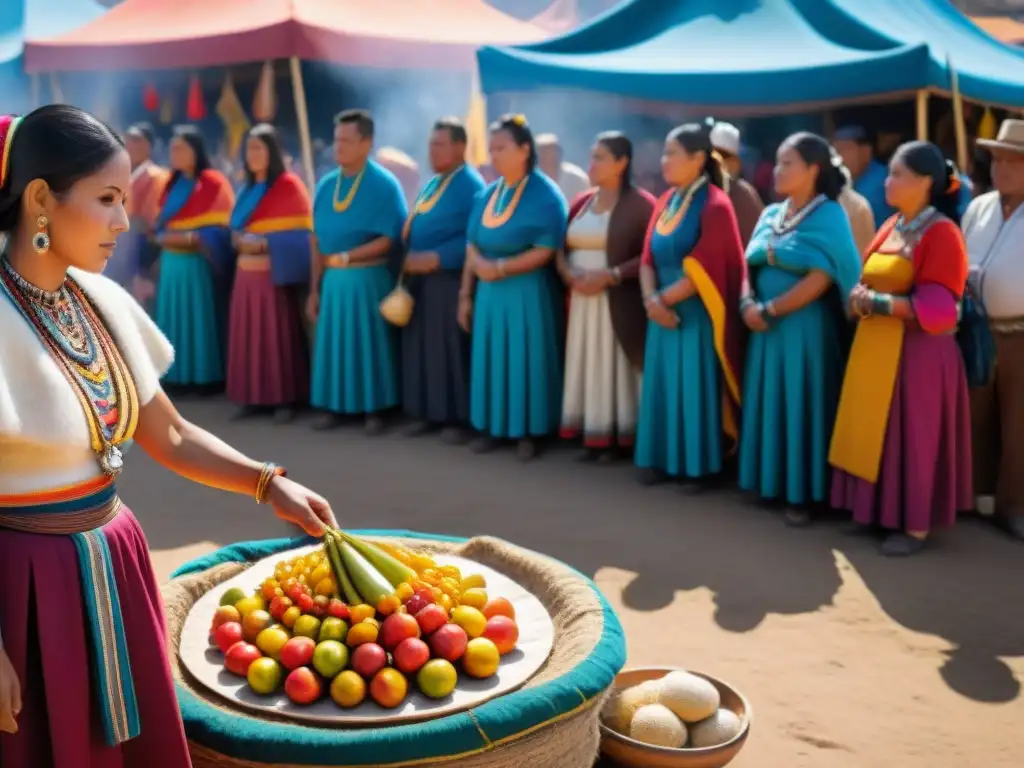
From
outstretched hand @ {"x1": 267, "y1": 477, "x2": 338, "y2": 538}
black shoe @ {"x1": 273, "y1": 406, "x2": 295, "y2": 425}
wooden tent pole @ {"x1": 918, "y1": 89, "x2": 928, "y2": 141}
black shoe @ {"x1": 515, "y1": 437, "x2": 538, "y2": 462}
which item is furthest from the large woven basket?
wooden tent pole @ {"x1": 918, "y1": 89, "x2": 928, "y2": 141}

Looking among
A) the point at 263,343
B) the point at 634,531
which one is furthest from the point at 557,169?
the point at 634,531

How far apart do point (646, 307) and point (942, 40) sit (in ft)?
14.5

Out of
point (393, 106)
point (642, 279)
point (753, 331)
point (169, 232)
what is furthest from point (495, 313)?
point (393, 106)

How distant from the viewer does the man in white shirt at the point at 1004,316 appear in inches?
195

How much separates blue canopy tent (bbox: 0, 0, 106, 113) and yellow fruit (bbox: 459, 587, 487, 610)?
11.5m

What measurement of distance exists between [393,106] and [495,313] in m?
6.29

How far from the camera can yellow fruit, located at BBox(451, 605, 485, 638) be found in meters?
2.55

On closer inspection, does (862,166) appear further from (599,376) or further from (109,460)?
(109,460)

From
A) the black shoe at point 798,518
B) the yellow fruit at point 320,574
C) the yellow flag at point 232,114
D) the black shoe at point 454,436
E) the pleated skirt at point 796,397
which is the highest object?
the yellow flag at point 232,114

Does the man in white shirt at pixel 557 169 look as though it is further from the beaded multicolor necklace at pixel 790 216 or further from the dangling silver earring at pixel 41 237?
the dangling silver earring at pixel 41 237

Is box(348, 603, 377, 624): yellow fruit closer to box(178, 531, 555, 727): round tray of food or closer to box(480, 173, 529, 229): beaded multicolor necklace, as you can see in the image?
box(178, 531, 555, 727): round tray of food

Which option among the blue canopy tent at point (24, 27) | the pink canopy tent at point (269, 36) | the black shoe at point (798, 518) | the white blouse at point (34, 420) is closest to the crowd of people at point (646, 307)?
the black shoe at point (798, 518)

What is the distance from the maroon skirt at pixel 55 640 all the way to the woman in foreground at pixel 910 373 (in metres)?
3.50

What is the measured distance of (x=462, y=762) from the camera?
2.30 metres
